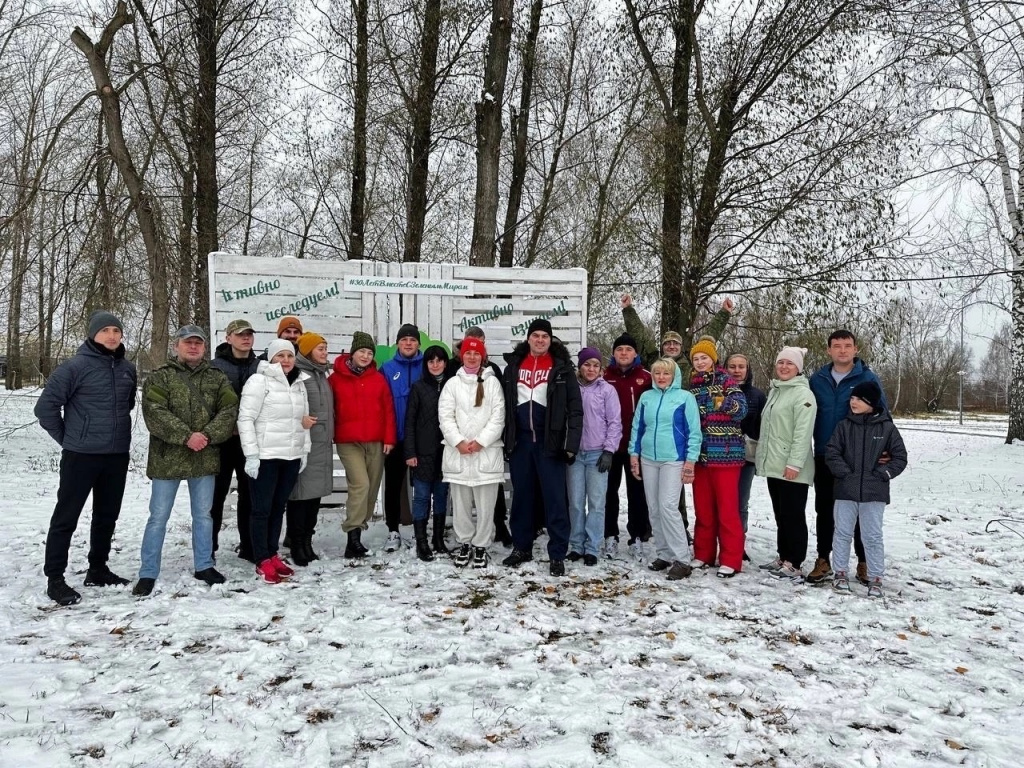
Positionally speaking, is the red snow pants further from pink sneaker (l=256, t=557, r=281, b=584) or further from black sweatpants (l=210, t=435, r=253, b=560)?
black sweatpants (l=210, t=435, r=253, b=560)

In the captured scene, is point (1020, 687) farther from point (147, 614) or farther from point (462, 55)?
point (462, 55)

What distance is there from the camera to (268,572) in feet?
16.2

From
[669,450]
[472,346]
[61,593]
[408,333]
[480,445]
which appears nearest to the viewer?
[61,593]

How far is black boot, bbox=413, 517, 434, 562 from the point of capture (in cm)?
559

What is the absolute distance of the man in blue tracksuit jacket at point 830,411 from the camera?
5102mm

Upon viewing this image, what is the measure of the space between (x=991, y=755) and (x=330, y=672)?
10.2ft

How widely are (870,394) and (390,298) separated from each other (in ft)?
15.2

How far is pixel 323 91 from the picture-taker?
11703 mm

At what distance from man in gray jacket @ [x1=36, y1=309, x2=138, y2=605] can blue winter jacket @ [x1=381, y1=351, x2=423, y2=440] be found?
2097 mm

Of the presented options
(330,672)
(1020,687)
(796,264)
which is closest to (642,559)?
(1020,687)

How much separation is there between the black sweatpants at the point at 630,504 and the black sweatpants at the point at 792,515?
120 centimetres

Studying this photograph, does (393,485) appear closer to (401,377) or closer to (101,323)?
(401,377)

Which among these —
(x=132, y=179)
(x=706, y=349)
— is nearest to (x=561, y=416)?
(x=706, y=349)

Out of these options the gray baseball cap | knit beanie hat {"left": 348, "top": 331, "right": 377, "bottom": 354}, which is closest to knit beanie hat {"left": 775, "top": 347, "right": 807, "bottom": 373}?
knit beanie hat {"left": 348, "top": 331, "right": 377, "bottom": 354}
